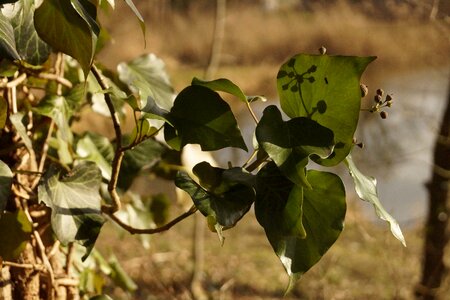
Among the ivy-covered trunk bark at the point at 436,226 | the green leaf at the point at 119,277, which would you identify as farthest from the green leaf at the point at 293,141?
the ivy-covered trunk bark at the point at 436,226

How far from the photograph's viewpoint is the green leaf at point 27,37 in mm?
612

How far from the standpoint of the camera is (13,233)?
68cm

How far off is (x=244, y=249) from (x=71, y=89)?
324 centimetres

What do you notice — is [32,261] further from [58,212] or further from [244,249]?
[244,249]

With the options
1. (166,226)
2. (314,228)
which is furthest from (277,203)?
(166,226)

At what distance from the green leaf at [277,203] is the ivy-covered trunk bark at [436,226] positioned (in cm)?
165

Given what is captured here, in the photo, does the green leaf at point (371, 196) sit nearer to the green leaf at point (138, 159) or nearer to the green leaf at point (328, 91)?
the green leaf at point (328, 91)

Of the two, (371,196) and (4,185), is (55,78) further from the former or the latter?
(371,196)

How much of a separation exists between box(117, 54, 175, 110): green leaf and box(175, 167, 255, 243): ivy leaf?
223 millimetres

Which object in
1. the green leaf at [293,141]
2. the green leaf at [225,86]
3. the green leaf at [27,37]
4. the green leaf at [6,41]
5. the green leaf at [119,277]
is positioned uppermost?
the green leaf at [6,41]

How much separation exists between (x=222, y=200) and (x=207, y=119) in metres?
0.07

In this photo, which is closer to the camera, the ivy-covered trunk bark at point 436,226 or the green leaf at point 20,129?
the green leaf at point 20,129

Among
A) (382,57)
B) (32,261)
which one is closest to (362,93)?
(32,261)

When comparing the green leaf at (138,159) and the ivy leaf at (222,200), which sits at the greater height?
the ivy leaf at (222,200)
